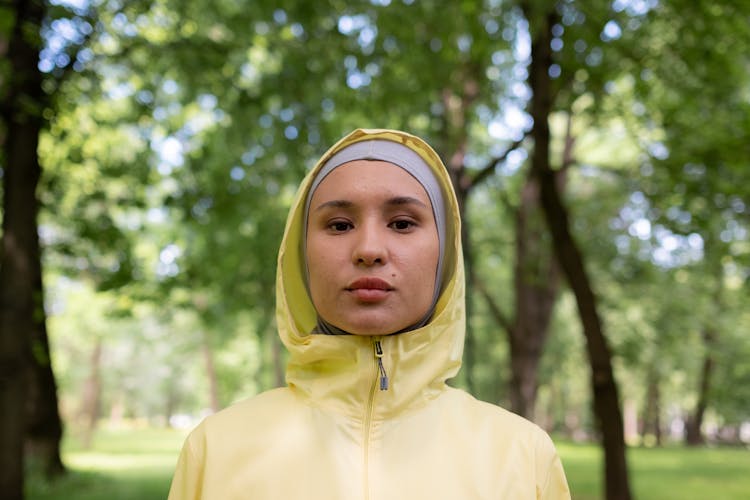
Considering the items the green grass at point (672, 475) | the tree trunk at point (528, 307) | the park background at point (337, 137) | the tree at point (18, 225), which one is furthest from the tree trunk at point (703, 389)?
the tree at point (18, 225)

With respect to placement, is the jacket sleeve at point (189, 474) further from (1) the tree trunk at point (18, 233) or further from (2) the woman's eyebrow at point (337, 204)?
(1) the tree trunk at point (18, 233)

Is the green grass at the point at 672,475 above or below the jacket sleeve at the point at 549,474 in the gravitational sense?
below

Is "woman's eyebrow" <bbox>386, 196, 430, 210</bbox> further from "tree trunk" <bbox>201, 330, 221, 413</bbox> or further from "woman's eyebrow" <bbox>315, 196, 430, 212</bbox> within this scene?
"tree trunk" <bbox>201, 330, 221, 413</bbox>

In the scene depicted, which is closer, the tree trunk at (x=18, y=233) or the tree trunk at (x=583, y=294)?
the tree trunk at (x=18, y=233)

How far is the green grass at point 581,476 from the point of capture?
34.0ft

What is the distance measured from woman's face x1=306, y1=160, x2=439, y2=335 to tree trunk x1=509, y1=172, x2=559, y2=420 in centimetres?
1022

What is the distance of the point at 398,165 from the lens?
77.5 inches

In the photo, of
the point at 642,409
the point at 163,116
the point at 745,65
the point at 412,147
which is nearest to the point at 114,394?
the point at 642,409

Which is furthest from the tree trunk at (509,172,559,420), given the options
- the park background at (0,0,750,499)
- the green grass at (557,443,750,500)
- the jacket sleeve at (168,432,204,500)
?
the jacket sleeve at (168,432,204,500)

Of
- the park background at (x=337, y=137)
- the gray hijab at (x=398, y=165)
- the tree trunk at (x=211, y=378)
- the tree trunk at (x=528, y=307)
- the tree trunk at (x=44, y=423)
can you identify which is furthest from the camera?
the tree trunk at (x=211, y=378)

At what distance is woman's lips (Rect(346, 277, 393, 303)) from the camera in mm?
1837

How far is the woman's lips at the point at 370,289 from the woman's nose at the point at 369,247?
1.8 inches

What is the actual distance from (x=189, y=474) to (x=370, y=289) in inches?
26.8

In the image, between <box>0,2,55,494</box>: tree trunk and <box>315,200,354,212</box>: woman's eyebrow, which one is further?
<box>0,2,55,494</box>: tree trunk
